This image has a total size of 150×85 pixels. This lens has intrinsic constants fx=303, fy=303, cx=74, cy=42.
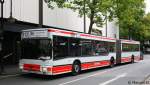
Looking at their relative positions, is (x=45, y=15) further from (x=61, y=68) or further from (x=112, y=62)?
(x=61, y=68)

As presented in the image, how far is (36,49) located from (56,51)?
102cm

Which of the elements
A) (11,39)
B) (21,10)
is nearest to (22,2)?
(21,10)

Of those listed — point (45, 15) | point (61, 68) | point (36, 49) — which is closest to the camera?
point (36, 49)

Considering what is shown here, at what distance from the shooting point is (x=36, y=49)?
1538 cm

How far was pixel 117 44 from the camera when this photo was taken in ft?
82.5

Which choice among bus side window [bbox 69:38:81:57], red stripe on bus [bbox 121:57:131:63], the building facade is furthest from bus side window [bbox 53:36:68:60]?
red stripe on bus [bbox 121:57:131:63]

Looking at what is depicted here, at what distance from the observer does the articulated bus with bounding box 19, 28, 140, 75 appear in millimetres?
15039

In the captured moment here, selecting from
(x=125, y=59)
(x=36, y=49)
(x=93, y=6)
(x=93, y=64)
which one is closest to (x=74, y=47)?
(x=36, y=49)

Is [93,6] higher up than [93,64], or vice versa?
[93,6]

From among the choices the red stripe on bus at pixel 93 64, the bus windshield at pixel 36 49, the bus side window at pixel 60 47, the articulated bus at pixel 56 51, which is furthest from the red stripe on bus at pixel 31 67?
the red stripe on bus at pixel 93 64

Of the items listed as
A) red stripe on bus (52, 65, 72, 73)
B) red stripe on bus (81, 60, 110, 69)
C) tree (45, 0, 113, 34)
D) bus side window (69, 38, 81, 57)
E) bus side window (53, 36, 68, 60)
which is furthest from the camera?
tree (45, 0, 113, 34)

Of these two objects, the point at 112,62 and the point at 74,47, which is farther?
the point at 112,62

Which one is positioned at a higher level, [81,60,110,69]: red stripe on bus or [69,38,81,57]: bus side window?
[69,38,81,57]: bus side window

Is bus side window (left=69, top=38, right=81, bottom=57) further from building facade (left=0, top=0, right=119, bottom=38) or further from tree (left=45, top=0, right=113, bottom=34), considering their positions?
tree (left=45, top=0, right=113, bottom=34)
